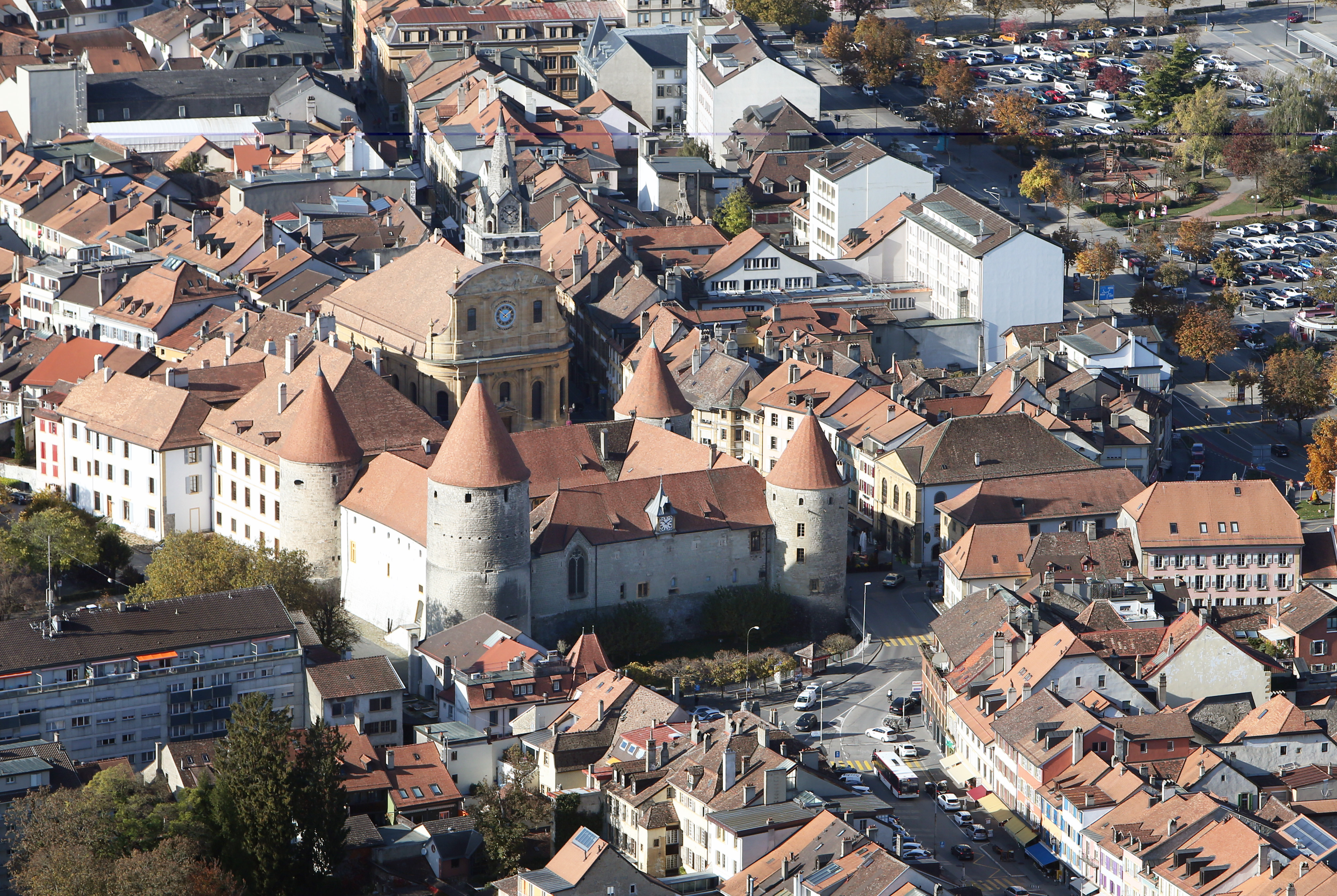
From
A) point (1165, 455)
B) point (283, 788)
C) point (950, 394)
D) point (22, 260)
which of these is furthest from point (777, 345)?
point (283, 788)

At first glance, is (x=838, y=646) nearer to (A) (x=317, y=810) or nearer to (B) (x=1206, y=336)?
(A) (x=317, y=810)

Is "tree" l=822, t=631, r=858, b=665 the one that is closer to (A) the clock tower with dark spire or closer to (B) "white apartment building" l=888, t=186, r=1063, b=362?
(A) the clock tower with dark spire

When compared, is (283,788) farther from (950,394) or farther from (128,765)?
(950,394)

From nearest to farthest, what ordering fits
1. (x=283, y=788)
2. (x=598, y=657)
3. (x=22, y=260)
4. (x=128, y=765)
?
Answer: (x=283, y=788), (x=128, y=765), (x=598, y=657), (x=22, y=260)

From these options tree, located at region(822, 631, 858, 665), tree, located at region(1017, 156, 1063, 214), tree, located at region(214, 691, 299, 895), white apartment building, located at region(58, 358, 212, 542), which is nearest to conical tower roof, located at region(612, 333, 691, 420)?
tree, located at region(822, 631, 858, 665)

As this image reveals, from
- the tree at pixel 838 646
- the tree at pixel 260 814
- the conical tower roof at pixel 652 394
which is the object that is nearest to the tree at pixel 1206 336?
the conical tower roof at pixel 652 394

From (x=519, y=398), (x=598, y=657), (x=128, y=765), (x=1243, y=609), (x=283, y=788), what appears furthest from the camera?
(x=519, y=398)
